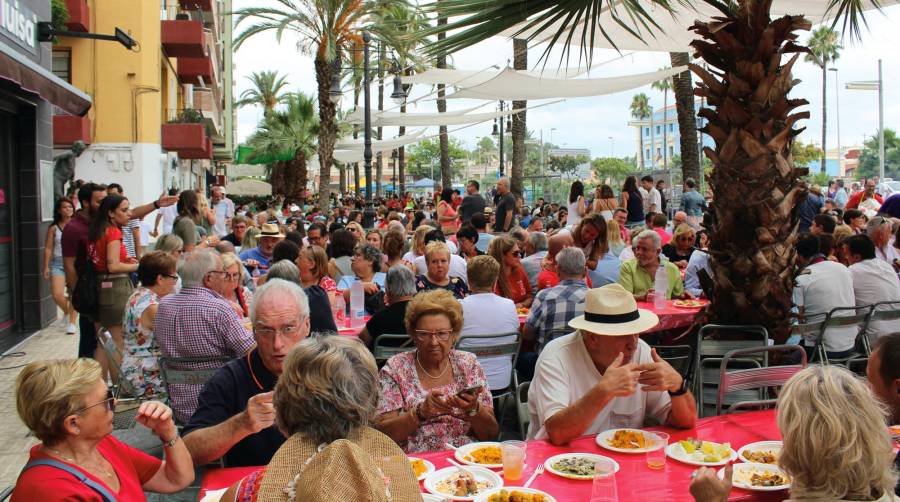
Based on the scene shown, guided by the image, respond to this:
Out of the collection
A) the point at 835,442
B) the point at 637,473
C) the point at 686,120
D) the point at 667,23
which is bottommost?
the point at 637,473

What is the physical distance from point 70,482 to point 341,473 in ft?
3.93

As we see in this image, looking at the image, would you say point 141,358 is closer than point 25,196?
Yes

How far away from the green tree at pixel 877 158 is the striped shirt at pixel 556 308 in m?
98.7

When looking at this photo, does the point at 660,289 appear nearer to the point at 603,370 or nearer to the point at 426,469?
the point at 603,370

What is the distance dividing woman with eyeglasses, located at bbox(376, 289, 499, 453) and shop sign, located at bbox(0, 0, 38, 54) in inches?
302

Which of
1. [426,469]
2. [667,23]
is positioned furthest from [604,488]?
[667,23]

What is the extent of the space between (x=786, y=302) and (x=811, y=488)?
11.1 ft

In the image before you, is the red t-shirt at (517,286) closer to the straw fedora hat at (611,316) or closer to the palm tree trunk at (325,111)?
the straw fedora hat at (611,316)

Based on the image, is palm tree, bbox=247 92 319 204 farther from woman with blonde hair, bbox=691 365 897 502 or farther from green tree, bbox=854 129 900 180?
green tree, bbox=854 129 900 180

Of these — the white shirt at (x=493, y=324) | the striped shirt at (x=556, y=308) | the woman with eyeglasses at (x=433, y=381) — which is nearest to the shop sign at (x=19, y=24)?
the white shirt at (x=493, y=324)

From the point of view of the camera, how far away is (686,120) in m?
16.9

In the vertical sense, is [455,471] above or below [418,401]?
below

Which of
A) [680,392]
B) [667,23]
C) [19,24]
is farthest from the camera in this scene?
[667,23]

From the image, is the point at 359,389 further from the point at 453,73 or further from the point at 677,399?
the point at 453,73
